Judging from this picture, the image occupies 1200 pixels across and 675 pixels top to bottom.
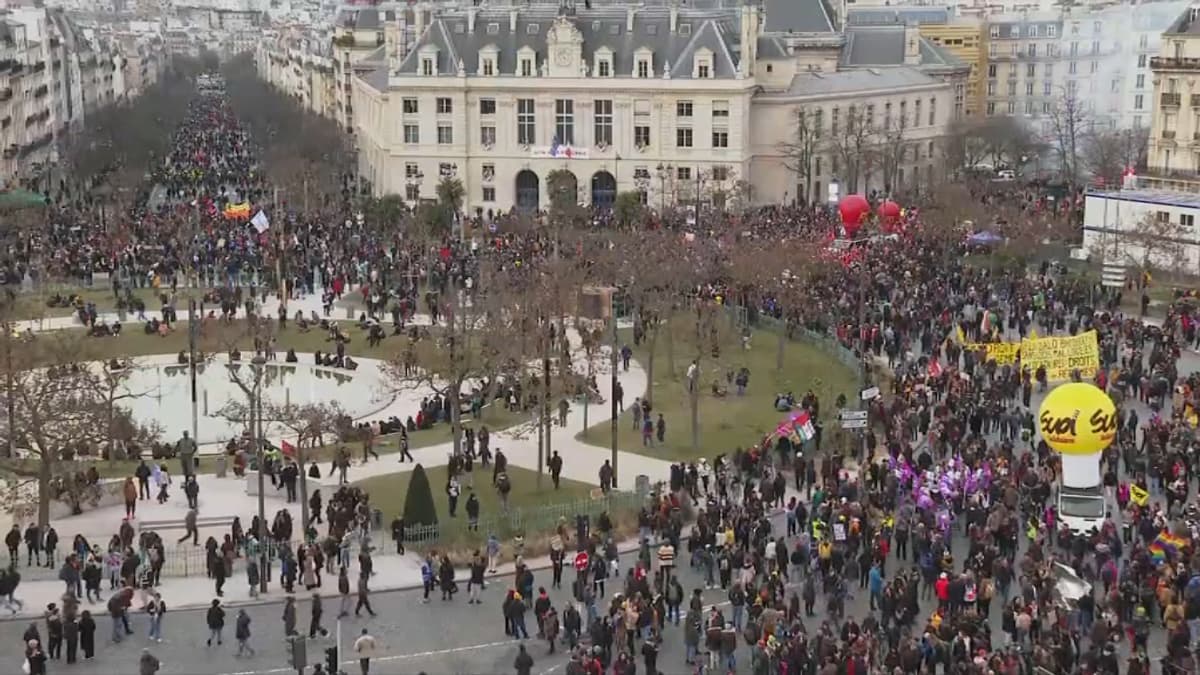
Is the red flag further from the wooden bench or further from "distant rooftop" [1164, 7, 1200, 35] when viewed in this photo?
"distant rooftop" [1164, 7, 1200, 35]

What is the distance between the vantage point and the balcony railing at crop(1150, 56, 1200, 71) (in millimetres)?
81062

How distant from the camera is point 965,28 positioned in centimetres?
12244

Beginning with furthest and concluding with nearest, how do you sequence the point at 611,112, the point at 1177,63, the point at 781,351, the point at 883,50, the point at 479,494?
the point at 883,50, the point at 611,112, the point at 1177,63, the point at 781,351, the point at 479,494

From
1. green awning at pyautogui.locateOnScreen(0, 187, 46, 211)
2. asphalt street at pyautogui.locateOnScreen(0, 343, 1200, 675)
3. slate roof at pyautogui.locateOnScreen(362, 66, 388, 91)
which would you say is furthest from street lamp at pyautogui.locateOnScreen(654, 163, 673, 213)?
asphalt street at pyautogui.locateOnScreen(0, 343, 1200, 675)

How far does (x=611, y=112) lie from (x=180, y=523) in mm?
56575

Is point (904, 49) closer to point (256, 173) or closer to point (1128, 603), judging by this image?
point (256, 173)

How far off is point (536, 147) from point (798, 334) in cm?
3793

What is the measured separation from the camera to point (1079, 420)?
34.7 meters

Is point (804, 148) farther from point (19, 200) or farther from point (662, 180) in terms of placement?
point (19, 200)

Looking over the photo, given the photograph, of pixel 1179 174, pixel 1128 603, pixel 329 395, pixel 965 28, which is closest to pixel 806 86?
pixel 1179 174

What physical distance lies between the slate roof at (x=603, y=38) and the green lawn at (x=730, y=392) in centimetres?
3419

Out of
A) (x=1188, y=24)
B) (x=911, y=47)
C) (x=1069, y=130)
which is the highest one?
(x=1188, y=24)

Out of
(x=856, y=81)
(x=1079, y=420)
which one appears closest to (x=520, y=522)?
(x=1079, y=420)

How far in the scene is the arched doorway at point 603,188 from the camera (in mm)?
90812
